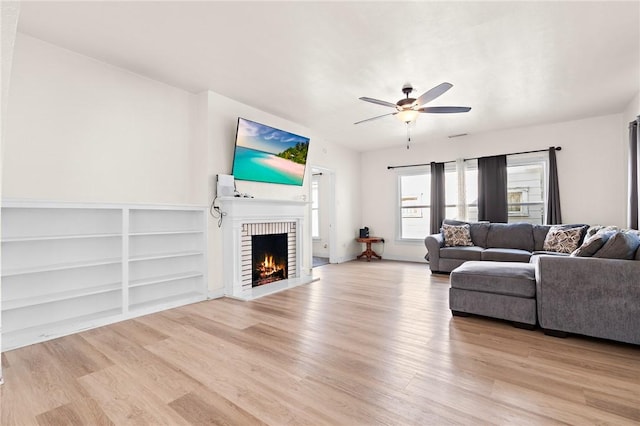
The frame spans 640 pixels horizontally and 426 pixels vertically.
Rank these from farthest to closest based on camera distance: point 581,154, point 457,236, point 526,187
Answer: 1. point 526,187
2. point 457,236
3. point 581,154

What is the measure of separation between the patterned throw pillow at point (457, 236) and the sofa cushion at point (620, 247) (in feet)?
10.0

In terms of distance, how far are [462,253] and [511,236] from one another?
3.11 feet

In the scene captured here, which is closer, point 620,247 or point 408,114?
point 620,247

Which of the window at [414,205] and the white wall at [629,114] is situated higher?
Answer: the white wall at [629,114]

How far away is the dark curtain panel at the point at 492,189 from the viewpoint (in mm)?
5984

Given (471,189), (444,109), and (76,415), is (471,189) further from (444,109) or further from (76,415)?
(76,415)

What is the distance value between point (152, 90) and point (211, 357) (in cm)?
313

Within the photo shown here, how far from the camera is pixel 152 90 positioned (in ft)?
12.5

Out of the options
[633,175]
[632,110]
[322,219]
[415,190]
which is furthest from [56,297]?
[632,110]

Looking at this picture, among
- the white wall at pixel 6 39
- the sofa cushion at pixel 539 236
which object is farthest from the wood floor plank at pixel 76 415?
the sofa cushion at pixel 539 236

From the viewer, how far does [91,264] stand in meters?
3.05

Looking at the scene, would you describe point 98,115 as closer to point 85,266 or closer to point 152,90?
point 152,90

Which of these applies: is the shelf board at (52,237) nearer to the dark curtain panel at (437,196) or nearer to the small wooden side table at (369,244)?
the small wooden side table at (369,244)

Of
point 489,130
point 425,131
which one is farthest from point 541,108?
point 425,131
